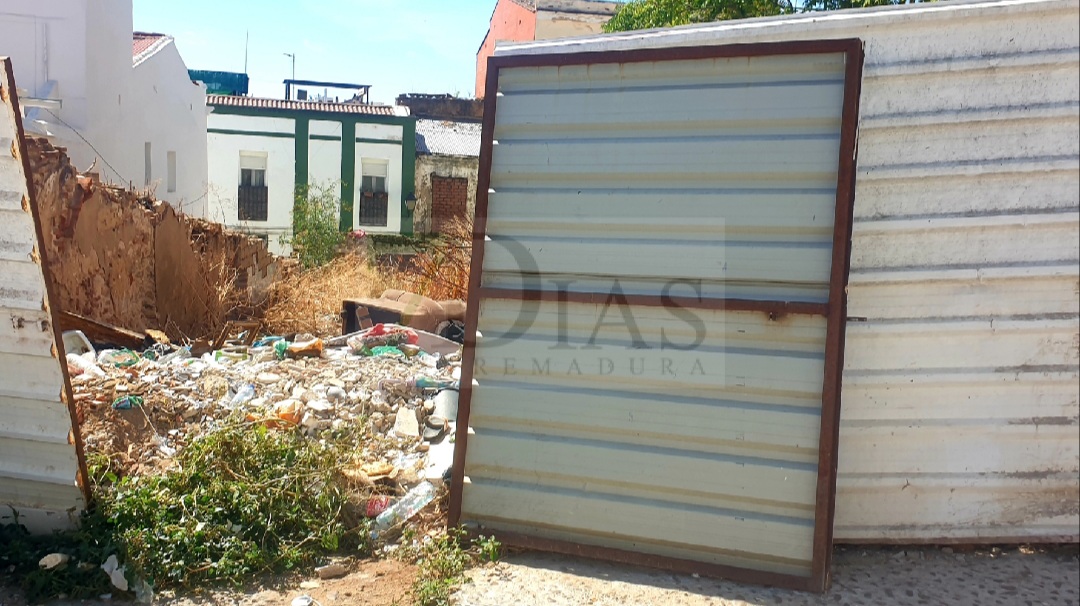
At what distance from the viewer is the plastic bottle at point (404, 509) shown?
381cm

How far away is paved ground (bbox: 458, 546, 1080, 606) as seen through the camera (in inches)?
125

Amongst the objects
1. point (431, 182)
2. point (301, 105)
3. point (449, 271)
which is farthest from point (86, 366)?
point (301, 105)

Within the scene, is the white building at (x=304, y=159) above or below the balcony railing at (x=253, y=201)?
above

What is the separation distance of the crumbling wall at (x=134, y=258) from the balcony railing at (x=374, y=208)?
1424 centimetres

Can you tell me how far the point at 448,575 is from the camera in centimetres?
337

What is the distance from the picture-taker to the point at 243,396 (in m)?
4.98

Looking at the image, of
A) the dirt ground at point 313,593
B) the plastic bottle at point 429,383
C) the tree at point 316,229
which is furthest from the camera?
the tree at point 316,229

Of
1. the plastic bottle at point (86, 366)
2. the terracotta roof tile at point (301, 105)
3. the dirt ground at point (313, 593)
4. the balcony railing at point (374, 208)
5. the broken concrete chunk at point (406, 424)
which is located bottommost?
the dirt ground at point (313, 593)

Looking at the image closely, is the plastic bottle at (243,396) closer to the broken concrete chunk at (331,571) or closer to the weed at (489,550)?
the broken concrete chunk at (331,571)

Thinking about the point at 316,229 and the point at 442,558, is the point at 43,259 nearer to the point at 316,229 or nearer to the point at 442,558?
the point at 442,558

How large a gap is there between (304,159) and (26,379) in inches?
811

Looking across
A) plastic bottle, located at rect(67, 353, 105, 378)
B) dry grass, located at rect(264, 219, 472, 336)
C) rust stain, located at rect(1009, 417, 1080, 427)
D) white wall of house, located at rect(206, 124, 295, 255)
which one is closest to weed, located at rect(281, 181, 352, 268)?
white wall of house, located at rect(206, 124, 295, 255)

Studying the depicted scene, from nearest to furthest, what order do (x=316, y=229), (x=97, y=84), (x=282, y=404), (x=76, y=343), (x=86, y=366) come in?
(x=282, y=404) → (x=86, y=366) → (x=76, y=343) → (x=97, y=84) → (x=316, y=229)

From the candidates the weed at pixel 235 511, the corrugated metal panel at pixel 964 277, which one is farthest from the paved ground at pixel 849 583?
the weed at pixel 235 511
